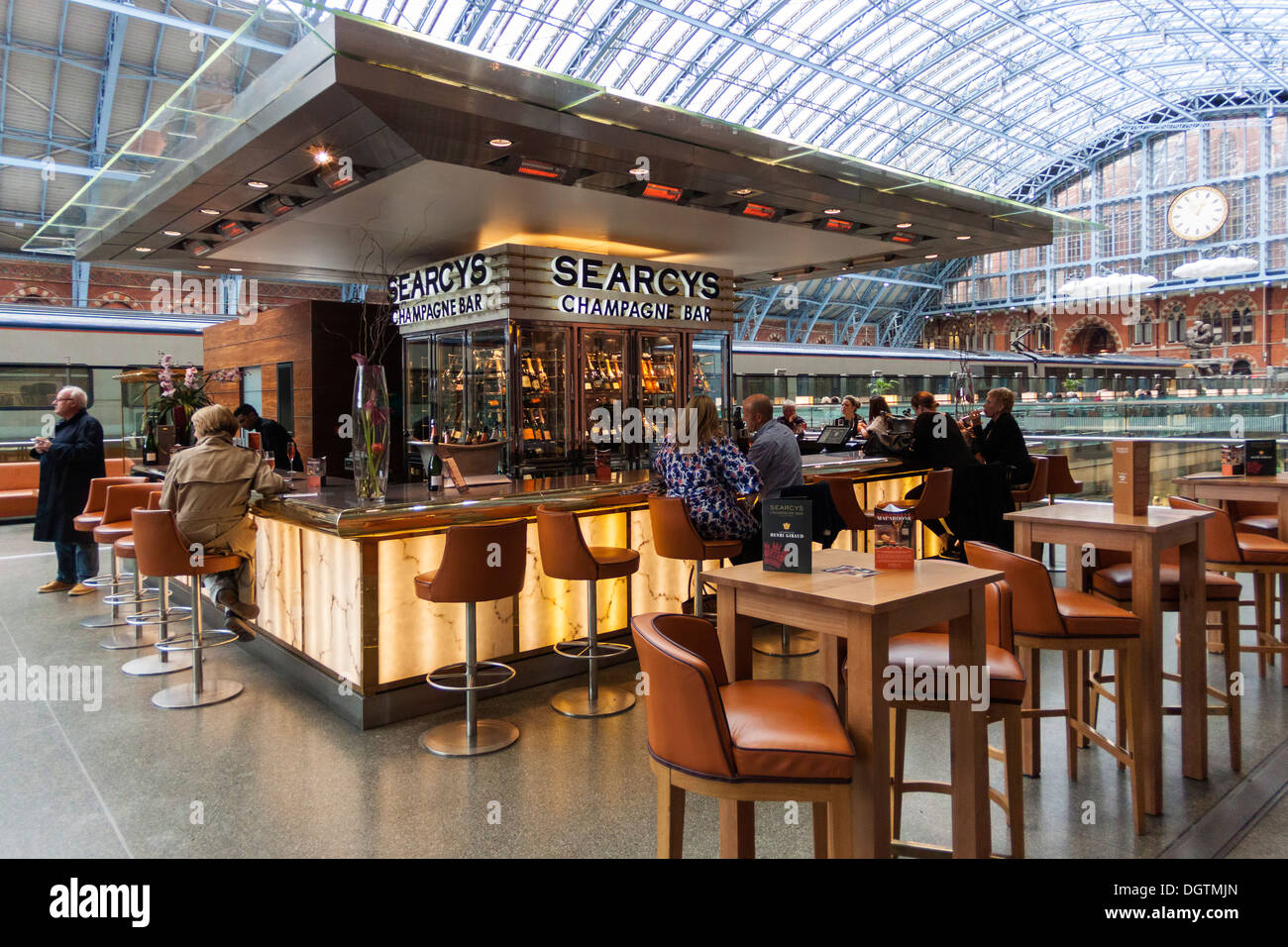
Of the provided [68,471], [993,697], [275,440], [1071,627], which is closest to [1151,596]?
[1071,627]

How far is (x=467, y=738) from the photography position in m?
3.83

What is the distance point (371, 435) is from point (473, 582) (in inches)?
47.5

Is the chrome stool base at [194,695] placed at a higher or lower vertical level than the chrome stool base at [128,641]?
lower

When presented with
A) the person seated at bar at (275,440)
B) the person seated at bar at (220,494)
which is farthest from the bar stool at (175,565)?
the person seated at bar at (275,440)

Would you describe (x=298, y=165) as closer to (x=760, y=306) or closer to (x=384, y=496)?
(x=384, y=496)

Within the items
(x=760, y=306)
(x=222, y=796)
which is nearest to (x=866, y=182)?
(x=222, y=796)

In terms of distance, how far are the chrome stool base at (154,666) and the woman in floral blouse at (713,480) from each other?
10.6 feet

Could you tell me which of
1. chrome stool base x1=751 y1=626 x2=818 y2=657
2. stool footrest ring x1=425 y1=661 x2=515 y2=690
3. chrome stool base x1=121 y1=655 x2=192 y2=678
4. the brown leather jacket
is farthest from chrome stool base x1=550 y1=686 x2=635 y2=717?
chrome stool base x1=121 y1=655 x2=192 y2=678

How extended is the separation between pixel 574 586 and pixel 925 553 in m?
3.60

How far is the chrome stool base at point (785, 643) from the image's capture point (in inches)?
199

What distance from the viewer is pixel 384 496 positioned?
14.3 feet

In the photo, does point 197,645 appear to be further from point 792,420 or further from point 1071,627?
point 792,420

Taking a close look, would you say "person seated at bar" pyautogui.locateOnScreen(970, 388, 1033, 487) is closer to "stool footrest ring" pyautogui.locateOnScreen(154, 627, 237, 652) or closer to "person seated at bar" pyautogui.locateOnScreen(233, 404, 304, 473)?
"stool footrest ring" pyautogui.locateOnScreen(154, 627, 237, 652)

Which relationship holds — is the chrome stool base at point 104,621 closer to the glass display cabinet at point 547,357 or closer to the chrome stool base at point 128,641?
the chrome stool base at point 128,641
